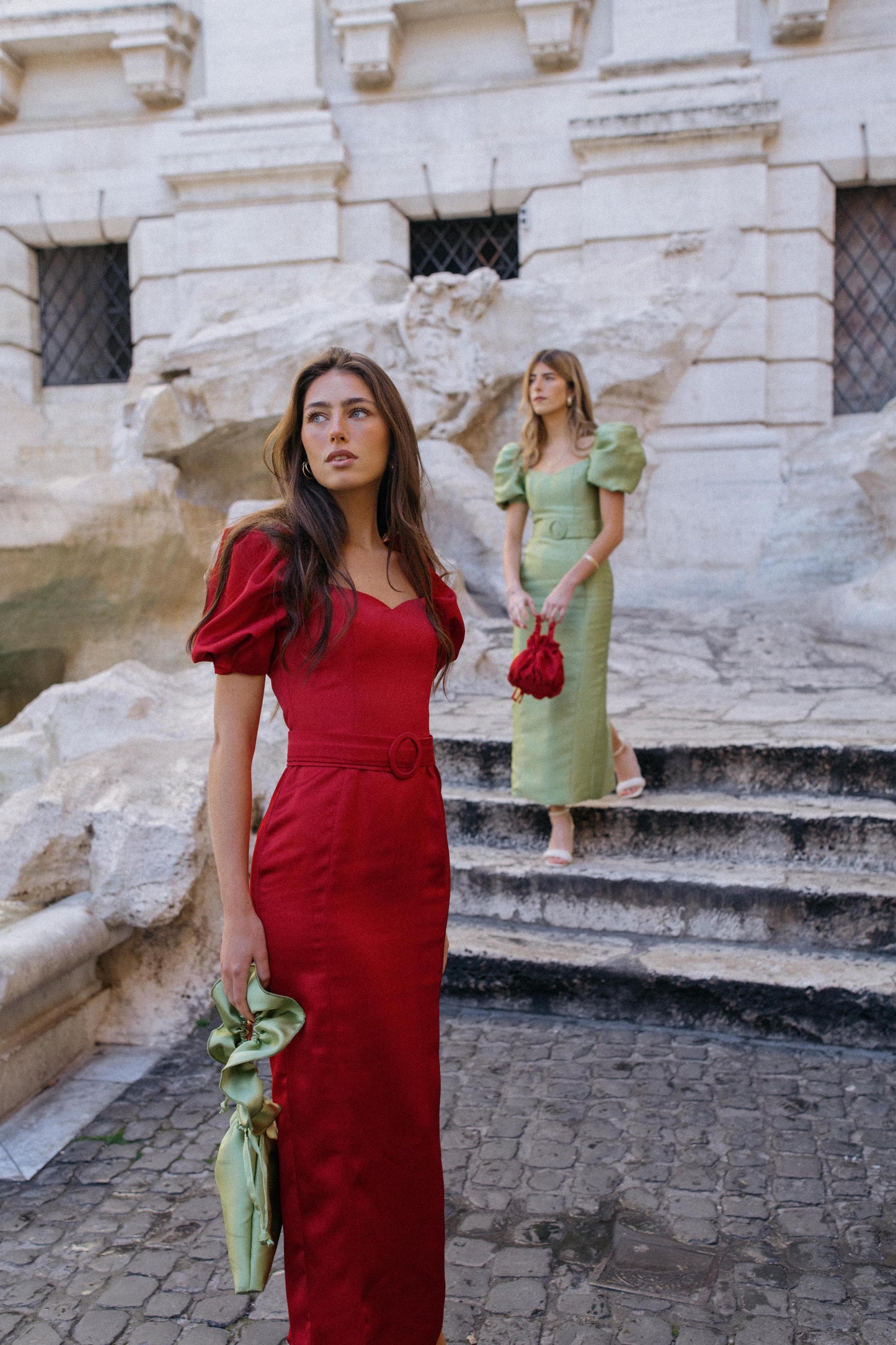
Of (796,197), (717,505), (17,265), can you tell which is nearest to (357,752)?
(717,505)

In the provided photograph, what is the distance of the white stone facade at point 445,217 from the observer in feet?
29.2

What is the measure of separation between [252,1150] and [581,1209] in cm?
122

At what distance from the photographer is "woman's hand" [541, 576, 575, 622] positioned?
417 cm

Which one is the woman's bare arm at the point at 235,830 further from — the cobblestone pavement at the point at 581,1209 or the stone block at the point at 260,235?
the stone block at the point at 260,235

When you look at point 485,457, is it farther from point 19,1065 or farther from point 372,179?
point 19,1065

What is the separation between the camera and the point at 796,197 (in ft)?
32.0

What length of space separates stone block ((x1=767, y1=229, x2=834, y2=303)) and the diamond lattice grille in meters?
0.51

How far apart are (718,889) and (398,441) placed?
2635 millimetres

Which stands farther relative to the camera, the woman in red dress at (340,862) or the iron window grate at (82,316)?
the iron window grate at (82,316)

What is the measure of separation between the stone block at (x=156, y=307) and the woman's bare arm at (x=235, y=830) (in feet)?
32.9

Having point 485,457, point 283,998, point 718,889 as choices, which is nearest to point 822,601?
point 485,457

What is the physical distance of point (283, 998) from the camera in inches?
74.1

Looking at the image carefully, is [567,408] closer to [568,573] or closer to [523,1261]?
[568,573]

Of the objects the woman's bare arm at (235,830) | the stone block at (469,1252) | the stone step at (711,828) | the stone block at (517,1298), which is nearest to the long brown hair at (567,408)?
the stone step at (711,828)
